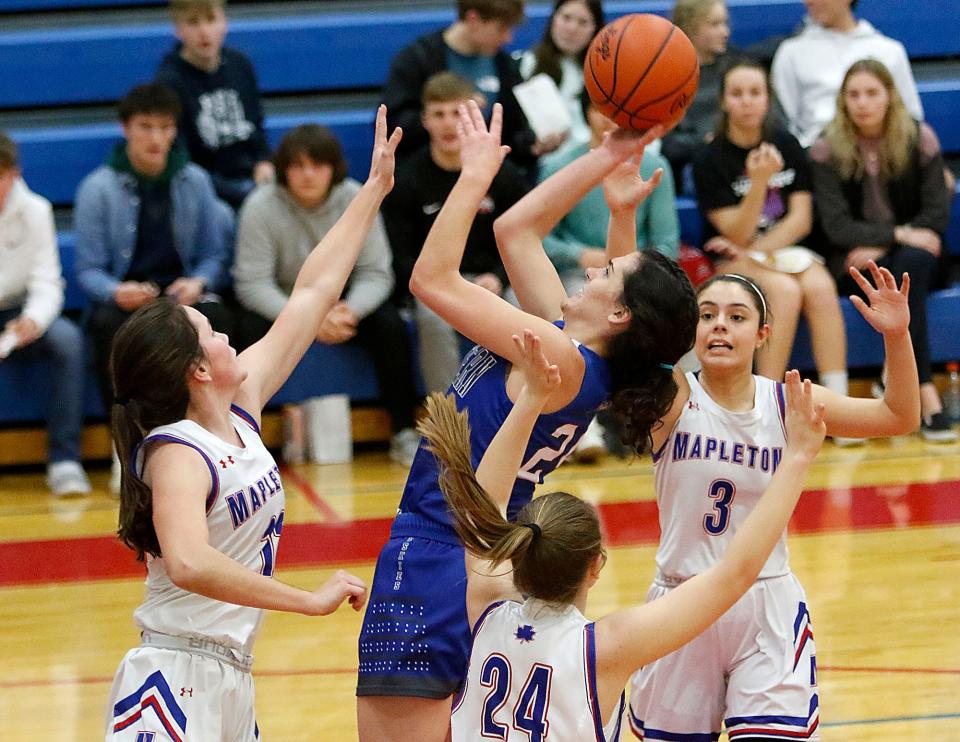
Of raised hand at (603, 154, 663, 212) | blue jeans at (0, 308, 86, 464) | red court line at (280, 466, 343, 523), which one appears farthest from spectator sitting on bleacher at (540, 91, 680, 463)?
raised hand at (603, 154, 663, 212)

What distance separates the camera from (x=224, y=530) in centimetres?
300

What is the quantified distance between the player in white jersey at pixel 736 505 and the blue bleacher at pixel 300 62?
4.35 m

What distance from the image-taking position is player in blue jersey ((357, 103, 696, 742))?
3143 mm

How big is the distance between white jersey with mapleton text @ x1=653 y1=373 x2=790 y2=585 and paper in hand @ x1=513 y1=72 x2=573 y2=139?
456 cm

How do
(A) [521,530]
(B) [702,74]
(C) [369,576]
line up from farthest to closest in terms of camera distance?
(B) [702,74] < (C) [369,576] < (A) [521,530]

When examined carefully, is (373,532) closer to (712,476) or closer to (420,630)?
(712,476)

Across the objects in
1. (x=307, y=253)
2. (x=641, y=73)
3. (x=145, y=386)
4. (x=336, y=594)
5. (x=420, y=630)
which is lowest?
(x=307, y=253)

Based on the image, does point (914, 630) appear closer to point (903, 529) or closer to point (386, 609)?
point (903, 529)

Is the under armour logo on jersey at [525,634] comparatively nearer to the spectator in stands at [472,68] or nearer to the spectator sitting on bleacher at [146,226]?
the spectator sitting on bleacher at [146,226]

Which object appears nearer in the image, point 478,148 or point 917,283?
point 478,148

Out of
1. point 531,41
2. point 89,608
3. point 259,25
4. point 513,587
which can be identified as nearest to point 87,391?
point 89,608

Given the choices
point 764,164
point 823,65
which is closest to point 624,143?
Result: point 764,164

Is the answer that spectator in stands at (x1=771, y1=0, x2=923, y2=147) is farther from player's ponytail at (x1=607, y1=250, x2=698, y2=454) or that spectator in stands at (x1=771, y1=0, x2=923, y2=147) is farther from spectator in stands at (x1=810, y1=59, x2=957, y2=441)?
player's ponytail at (x1=607, y1=250, x2=698, y2=454)

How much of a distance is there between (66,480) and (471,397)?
4416mm
